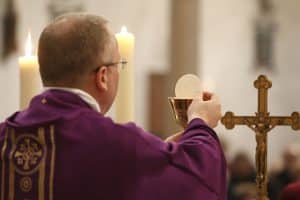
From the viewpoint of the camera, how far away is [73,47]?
2.10 metres

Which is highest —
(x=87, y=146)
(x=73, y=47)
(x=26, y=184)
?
(x=73, y=47)

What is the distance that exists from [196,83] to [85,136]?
384mm

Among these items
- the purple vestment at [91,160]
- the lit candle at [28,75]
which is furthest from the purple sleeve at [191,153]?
the lit candle at [28,75]

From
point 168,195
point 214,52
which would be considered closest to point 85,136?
point 168,195

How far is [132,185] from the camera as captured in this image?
6.81 feet

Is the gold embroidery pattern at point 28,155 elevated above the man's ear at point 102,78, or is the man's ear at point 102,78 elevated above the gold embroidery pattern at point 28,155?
the man's ear at point 102,78

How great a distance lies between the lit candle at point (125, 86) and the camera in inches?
96.4

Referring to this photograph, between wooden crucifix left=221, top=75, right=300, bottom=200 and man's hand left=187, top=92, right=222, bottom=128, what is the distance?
13cm

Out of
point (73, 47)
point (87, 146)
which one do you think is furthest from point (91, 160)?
point (73, 47)

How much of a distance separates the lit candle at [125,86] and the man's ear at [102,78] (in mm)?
302

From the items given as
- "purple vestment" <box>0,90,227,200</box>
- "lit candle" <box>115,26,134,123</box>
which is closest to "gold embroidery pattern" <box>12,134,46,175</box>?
"purple vestment" <box>0,90,227,200</box>

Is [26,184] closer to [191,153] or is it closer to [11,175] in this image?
[11,175]

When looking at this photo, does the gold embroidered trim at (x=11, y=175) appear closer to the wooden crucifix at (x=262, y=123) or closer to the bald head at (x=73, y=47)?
the bald head at (x=73, y=47)

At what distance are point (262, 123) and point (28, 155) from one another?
71cm
